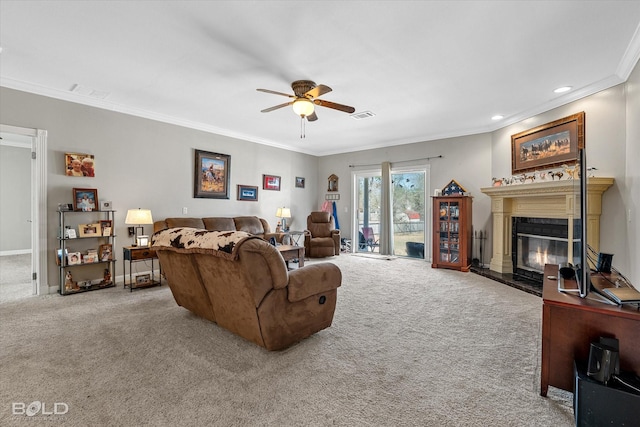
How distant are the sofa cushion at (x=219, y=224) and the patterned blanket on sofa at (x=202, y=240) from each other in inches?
104

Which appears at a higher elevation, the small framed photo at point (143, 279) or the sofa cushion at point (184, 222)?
the sofa cushion at point (184, 222)

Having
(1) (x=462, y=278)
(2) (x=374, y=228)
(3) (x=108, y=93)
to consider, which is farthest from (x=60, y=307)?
(2) (x=374, y=228)

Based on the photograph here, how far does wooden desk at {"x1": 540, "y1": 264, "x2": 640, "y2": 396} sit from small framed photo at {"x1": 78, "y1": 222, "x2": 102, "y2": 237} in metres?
5.22

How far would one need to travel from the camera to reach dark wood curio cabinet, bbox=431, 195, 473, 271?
18.2 feet

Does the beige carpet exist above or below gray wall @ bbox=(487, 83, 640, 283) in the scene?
below

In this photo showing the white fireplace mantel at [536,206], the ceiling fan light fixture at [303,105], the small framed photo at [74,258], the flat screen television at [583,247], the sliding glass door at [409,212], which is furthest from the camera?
the sliding glass door at [409,212]

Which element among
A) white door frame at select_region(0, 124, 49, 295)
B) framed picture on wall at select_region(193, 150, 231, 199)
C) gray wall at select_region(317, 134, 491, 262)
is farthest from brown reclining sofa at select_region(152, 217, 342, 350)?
gray wall at select_region(317, 134, 491, 262)

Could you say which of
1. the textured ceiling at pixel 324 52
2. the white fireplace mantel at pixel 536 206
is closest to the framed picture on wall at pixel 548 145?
the textured ceiling at pixel 324 52

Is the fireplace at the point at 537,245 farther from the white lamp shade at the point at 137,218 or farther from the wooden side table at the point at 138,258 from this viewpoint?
Result: the white lamp shade at the point at 137,218

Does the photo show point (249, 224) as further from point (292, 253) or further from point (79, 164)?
point (79, 164)

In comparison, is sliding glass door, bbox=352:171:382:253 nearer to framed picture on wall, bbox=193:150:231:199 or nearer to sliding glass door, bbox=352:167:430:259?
sliding glass door, bbox=352:167:430:259

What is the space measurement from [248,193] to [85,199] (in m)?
3.03

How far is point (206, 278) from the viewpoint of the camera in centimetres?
256

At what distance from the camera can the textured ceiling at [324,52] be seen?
2.39 meters
